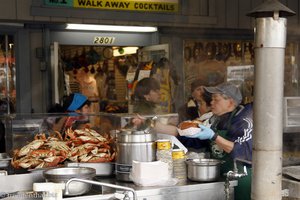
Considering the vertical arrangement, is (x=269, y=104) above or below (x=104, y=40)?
below

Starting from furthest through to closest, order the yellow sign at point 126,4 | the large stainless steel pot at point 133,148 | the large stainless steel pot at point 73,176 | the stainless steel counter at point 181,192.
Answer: the yellow sign at point 126,4 < the large stainless steel pot at point 133,148 < the stainless steel counter at point 181,192 < the large stainless steel pot at point 73,176

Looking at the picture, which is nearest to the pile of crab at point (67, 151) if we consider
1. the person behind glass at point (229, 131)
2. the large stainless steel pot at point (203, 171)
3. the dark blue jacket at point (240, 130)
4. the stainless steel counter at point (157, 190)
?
the stainless steel counter at point (157, 190)

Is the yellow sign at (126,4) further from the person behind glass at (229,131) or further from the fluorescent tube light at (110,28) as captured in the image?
the person behind glass at (229,131)

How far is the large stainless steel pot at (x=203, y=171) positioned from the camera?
10.5 ft

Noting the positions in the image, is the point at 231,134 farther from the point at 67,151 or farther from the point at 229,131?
the point at 67,151

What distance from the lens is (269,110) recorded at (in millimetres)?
2371

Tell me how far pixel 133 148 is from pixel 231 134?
0.86m

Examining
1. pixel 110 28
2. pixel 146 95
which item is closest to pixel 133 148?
pixel 146 95

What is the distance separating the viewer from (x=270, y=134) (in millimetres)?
2363

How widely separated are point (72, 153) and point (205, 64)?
466cm

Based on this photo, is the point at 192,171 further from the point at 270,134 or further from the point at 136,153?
the point at 270,134

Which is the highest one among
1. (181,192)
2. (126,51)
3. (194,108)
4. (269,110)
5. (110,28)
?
(110,28)

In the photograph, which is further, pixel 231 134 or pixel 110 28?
pixel 110 28

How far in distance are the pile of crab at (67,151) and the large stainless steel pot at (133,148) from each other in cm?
28
